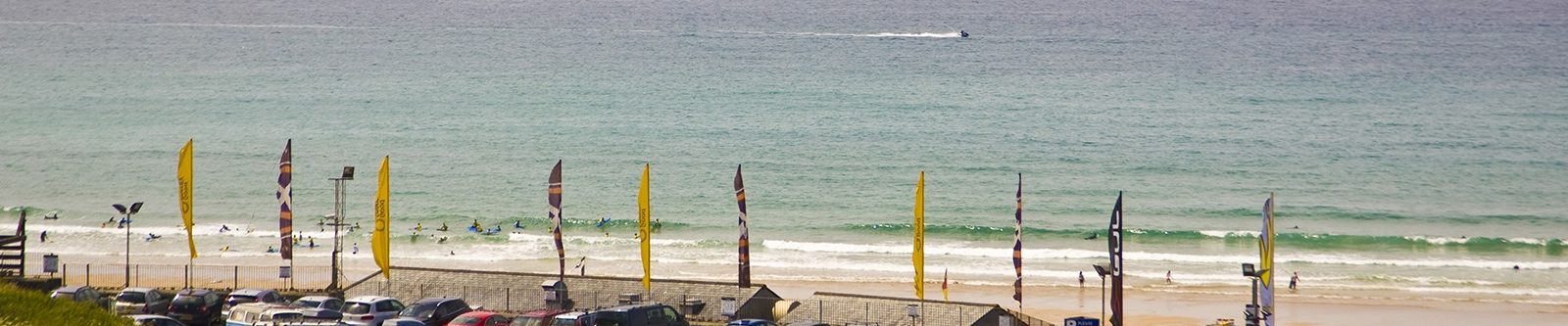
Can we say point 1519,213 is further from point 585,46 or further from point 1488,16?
point 1488,16

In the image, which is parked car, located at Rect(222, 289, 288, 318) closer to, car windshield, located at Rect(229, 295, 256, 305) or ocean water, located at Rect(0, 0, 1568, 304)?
car windshield, located at Rect(229, 295, 256, 305)

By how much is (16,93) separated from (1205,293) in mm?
78930

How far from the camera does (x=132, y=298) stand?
29250 mm

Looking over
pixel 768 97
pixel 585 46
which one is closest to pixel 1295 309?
pixel 768 97

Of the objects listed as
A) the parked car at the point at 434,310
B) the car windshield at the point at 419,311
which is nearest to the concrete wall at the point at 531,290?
the parked car at the point at 434,310

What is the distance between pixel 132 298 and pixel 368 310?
15.6ft

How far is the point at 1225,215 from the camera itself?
5969cm

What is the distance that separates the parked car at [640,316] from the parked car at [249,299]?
7.00 metres

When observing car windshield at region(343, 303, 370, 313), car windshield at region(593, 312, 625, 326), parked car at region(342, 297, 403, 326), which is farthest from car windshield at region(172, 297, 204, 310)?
car windshield at region(593, 312, 625, 326)

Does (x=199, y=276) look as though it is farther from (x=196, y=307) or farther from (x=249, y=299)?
(x=196, y=307)

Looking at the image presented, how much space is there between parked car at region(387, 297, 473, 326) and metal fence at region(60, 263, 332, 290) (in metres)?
9.02

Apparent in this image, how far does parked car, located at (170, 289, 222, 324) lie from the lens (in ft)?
93.4

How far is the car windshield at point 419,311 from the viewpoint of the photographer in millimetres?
28172

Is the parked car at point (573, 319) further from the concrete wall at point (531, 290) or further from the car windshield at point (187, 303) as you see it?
the car windshield at point (187, 303)
